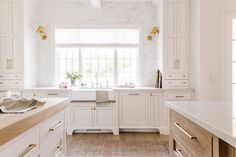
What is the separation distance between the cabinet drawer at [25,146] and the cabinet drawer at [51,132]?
0.14 meters

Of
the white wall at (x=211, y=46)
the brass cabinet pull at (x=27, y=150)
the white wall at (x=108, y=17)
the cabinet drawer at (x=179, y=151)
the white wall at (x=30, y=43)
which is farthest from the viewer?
the white wall at (x=108, y=17)

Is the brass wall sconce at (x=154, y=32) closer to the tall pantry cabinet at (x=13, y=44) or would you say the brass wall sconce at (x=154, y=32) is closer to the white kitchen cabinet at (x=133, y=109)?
the white kitchen cabinet at (x=133, y=109)

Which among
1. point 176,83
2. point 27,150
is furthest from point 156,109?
point 27,150

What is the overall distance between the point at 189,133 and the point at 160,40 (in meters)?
3.98

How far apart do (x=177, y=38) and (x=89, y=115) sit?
2.28m

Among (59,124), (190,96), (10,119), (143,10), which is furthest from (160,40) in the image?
(10,119)

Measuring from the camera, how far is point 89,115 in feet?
17.1

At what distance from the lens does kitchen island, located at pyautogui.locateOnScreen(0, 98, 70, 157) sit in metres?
1.17

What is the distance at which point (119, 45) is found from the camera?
5.88m

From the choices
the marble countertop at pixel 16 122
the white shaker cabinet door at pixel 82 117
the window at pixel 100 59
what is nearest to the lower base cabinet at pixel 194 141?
the marble countertop at pixel 16 122

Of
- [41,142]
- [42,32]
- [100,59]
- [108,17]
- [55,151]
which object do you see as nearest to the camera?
[41,142]

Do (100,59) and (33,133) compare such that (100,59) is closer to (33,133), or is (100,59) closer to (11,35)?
(11,35)

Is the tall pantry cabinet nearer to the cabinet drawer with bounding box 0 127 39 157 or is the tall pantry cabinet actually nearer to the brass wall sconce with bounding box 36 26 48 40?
the brass wall sconce with bounding box 36 26 48 40

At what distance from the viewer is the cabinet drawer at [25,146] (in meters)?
1.21
